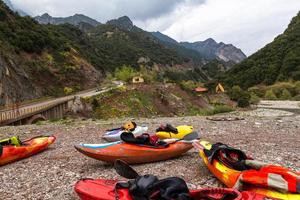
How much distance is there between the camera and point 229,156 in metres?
7.42

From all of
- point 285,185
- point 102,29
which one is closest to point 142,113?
point 285,185

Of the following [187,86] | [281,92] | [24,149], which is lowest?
[281,92]

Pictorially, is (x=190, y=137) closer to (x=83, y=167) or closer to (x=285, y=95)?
(x=83, y=167)

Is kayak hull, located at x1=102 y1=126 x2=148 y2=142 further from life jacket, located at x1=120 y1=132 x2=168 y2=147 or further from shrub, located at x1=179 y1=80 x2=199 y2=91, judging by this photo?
shrub, located at x1=179 y1=80 x2=199 y2=91

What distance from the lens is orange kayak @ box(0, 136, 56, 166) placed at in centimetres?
984

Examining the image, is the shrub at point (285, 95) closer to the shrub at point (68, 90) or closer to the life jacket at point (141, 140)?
the shrub at point (68, 90)

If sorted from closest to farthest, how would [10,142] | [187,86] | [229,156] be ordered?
[229,156]
[10,142]
[187,86]

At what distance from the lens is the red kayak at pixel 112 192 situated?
5.07 meters

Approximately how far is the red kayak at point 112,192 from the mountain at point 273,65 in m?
93.1

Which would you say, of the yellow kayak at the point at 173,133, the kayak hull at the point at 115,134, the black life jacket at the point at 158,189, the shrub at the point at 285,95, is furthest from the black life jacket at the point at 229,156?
the shrub at the point at 285,95

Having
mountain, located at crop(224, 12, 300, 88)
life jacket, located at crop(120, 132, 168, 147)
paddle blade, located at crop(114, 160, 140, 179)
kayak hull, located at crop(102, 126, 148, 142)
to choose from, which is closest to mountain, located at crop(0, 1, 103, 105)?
kayak hull, located at crop(102, 126, 148, 142)

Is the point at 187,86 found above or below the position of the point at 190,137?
above

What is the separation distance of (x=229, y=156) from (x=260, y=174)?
4.44 feet

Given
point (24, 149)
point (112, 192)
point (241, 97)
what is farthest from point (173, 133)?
point (241, 97)
